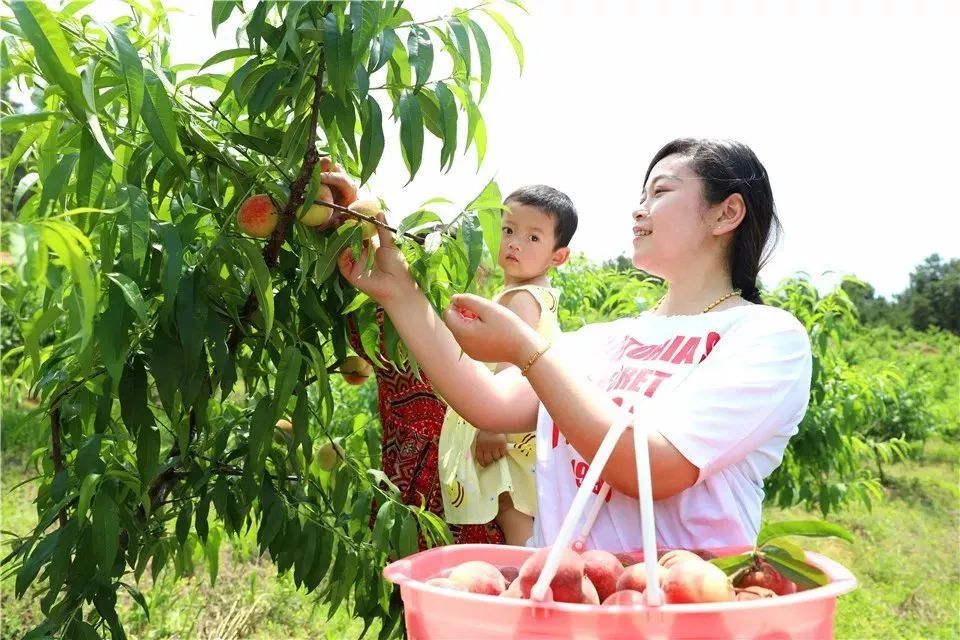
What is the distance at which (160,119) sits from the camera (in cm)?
120

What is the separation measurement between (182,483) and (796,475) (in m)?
4.01

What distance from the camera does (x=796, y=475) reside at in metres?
5.09

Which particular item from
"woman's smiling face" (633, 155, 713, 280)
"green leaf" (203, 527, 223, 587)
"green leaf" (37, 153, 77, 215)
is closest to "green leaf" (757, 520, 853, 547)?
"woman's smiling face" (633, 155, 713, 280)

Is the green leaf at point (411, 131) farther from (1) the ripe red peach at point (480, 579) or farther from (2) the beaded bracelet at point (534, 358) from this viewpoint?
(1) the ripe red peach at point (480, 579)

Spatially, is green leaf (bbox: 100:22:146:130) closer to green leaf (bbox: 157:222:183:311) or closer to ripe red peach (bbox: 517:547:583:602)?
green leaf (bbox: 157:222:183:311)

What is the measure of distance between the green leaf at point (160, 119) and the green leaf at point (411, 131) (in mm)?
325

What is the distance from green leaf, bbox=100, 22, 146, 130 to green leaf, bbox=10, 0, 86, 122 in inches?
2.4

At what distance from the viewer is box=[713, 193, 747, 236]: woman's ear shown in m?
1.50

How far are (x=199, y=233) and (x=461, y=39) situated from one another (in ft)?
1.77

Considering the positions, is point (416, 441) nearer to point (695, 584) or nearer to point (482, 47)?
point (482, 47)

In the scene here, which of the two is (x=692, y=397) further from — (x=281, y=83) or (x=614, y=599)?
(x=281, y=83)

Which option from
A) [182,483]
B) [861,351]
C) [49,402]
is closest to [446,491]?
[182,483]

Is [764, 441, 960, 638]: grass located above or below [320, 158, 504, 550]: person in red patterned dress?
below

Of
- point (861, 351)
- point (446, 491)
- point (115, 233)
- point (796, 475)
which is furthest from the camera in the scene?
point (861, 351)
